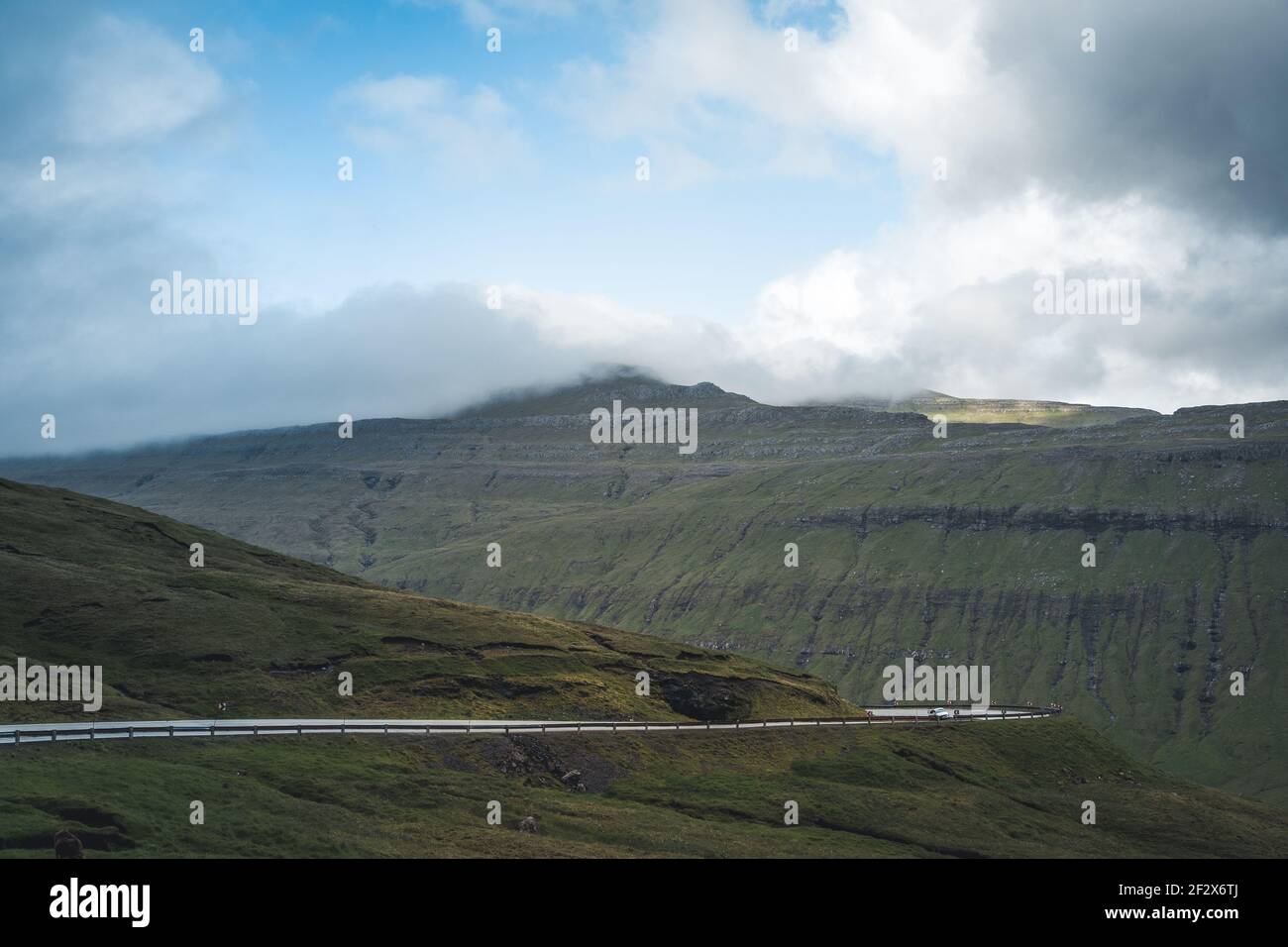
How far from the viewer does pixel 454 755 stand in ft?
331

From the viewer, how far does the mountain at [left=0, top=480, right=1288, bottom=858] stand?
78.9 meters

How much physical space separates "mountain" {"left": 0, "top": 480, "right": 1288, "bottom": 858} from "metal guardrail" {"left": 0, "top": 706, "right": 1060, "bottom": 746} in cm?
207

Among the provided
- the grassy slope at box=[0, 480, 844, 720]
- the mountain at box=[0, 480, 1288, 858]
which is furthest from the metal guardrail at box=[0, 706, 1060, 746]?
the grassy slope at box=[0, 480, 844, 720]

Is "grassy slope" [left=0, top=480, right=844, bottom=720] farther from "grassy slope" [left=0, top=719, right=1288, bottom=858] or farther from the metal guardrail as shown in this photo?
"grassy slope" [left=0, top=719, right=1288, bottom=858]

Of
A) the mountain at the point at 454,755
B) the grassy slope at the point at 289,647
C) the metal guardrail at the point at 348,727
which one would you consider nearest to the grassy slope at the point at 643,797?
the mountain at the point at 454,755

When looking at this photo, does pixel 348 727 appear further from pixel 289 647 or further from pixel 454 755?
pixel 289 647

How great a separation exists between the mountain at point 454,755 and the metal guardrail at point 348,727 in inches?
81.4

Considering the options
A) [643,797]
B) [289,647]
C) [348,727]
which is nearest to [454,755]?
[348,727]

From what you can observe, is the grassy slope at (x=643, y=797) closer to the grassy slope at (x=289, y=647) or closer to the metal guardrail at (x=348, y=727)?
the metal guardrail at (x=348, y=727)

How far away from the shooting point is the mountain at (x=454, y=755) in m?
78.9

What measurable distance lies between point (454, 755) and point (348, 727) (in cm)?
951
